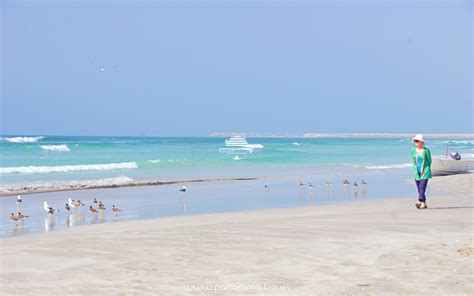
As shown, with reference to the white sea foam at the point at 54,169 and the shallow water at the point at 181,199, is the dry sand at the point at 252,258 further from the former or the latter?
the white sea foam at the point at 54,169

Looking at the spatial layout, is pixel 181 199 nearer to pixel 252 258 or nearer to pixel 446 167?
pixel 252 258

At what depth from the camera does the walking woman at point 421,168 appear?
45.3 ft

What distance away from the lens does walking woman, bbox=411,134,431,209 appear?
1381cm

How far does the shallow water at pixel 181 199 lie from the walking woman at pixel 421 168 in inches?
117

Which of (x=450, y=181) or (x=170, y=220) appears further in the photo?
(x=450, y=181)

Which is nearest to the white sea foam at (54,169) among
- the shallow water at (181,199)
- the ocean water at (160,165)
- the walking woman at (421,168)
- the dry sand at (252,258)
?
the ocean water at (160,165)

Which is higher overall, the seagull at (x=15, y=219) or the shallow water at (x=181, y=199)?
the seagull at (x=15, y=219)

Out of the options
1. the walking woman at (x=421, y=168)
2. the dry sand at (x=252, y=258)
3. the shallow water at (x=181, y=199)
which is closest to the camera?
the dry sand at (x=252, y=258)

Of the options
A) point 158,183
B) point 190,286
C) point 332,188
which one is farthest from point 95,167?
point 190,286

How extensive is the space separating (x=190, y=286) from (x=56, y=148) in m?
63.5

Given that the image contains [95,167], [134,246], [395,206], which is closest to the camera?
[134,246]

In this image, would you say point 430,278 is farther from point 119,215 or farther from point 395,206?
point 119,215

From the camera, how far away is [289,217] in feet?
40.9

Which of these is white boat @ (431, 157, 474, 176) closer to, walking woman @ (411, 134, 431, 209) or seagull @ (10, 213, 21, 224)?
walking woman @ (411, 134, 431, 209)
